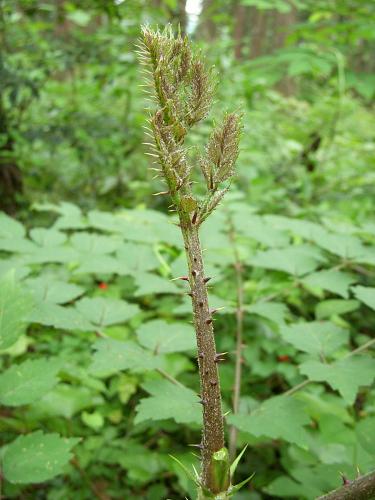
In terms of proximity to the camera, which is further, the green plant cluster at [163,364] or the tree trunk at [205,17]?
the tree trunk at [205,17]

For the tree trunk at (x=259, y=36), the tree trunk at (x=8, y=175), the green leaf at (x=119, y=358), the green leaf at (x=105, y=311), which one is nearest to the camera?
the green leaf at (x=119, y=358)

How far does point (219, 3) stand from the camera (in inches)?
172

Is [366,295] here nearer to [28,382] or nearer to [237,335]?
[237,335]

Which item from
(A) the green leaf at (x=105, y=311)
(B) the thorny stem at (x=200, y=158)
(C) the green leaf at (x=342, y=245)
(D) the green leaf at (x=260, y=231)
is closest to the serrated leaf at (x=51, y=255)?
(A) the green leaf at (x=105, y=311)

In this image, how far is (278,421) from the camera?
1183 mm

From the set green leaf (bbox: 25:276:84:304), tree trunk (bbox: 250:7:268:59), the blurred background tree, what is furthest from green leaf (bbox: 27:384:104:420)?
tree trunk (bbox: 250:7:268:59)

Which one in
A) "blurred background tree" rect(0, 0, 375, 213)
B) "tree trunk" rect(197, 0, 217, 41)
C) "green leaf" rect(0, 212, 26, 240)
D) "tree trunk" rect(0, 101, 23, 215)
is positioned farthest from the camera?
"tree trunk" rect(197, 0, 217, 41)

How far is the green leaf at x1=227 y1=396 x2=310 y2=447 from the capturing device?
1132 mm

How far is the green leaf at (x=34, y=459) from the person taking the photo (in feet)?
3.38

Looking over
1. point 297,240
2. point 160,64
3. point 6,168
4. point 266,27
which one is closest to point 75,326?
point 160,64

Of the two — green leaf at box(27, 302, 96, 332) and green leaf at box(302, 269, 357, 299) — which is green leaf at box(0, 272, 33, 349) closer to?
green leaf at box(27, 302, 96, 332)

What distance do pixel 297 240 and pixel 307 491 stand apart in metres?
1.58

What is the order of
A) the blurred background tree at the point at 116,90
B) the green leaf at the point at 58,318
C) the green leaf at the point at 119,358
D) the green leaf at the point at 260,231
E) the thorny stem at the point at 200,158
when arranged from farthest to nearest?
the blurred background tree at the point at 116,90, the green leaf at the point at 260,231, the green leaf at the point at 58,318, the green leaf at the point at 119,358, the thorny stem at the point at 200,158

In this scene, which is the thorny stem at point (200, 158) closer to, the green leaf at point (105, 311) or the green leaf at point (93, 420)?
the green leaf at point (105, 311)
